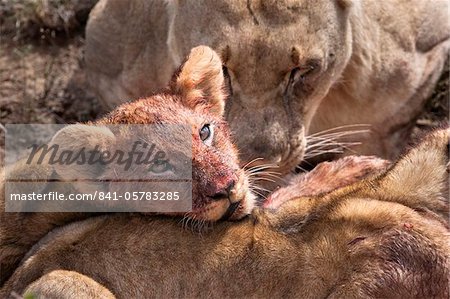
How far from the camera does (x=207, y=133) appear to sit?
12.6 ft

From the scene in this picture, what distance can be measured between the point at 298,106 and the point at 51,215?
1.37m

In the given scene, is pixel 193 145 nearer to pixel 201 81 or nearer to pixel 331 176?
pixel 201 81

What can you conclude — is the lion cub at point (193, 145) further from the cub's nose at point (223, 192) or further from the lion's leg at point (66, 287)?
the lion's leg at point (66, 287)

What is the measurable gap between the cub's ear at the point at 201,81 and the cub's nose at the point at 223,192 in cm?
54

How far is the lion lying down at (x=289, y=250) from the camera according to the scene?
136 inches

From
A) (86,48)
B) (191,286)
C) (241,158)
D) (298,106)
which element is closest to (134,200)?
(191,286)

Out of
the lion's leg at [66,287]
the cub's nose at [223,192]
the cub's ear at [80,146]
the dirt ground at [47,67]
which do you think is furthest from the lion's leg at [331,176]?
the dirt ground at [47,67]

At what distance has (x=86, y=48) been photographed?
6199 millimetres

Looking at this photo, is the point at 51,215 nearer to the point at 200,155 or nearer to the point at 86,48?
the point at 200,155

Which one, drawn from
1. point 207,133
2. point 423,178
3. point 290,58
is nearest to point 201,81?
point 207,133

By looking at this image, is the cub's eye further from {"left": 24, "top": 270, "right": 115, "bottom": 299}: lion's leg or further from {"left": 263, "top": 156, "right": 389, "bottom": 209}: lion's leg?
{"left": 24, "top": 270, "right": 115, "bottom": 299}: lion's leg

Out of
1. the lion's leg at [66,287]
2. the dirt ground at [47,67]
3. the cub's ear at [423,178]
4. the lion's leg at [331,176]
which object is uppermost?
the cub's ear at [423,178]

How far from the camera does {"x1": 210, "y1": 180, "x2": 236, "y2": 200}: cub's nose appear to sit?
3541 millimetres

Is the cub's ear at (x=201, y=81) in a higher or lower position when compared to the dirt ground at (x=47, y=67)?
higher
